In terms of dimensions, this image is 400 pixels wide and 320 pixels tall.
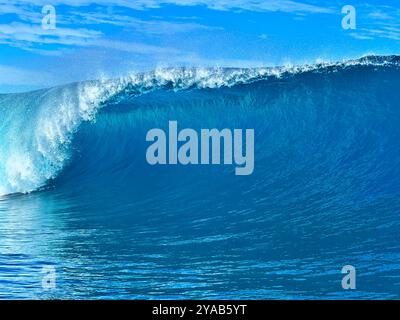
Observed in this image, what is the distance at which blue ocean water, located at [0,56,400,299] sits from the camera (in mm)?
6594

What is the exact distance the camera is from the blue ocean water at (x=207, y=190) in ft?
21.6

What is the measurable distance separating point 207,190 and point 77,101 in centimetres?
372

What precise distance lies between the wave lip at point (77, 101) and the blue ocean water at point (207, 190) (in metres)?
0.03

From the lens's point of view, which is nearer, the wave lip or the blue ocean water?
the blue ocean water

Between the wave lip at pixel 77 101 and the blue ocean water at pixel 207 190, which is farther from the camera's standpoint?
the wave lip at pixel 77 101

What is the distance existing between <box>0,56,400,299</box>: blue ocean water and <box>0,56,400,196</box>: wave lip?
3 centimetres

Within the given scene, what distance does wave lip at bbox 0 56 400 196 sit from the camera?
11.0 metres

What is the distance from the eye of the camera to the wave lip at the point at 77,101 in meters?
11.0

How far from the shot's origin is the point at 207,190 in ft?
29.4

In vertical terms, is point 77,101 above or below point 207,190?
above
